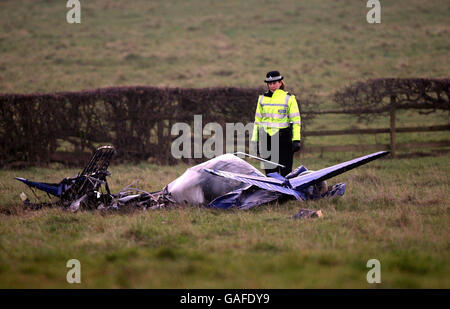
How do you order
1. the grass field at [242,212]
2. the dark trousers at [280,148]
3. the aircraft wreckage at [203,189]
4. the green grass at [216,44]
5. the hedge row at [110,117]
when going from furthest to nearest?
the green grass at [216,44], the hedge row at [110,117], the dark trousers at [280,148], the aircraft wreckage at [203,189], the grass field at [242,212]

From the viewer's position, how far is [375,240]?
A: 5512 mm

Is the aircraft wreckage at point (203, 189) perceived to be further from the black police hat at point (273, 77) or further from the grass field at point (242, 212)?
the black police hat at point (273, 77)

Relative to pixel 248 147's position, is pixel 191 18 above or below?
above

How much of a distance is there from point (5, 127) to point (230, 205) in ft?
28.8

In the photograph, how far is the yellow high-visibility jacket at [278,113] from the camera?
8.38 meters

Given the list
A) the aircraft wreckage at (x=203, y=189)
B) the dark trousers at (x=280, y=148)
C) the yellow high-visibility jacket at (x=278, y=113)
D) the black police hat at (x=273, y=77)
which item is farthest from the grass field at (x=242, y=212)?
the black police hat at (x=273, y=77)

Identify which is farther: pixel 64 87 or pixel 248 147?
pixel 64 87

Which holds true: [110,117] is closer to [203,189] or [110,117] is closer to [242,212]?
[203,189]

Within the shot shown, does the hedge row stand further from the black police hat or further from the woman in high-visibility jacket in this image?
the black police hat

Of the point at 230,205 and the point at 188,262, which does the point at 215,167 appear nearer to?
the point at 230,205

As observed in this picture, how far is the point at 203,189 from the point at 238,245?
2.05 m

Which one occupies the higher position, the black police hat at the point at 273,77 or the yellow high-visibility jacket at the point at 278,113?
the black police hat at the point at 273,77

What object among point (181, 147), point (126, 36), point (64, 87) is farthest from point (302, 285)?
point (126, 36)

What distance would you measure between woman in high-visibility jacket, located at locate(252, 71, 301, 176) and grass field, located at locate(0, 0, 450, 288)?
128 centimetres
